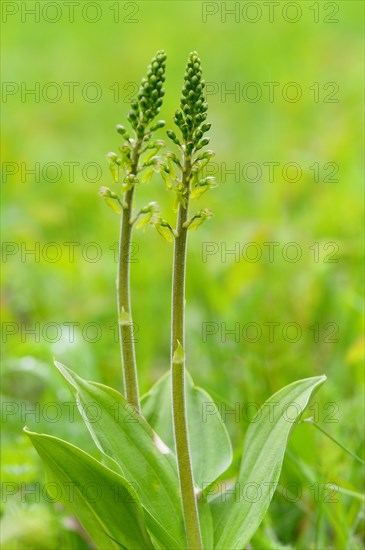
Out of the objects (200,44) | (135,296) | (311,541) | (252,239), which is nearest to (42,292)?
(135,296)

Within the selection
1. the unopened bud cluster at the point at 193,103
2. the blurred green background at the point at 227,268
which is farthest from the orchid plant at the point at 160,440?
the blurred green background at the point at 227,268

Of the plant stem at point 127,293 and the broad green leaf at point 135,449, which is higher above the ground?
the plant stem at point 127,293

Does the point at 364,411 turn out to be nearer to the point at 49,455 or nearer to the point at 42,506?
the point at 42,506

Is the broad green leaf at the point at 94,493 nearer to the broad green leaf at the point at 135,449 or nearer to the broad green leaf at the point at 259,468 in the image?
the broad green leaf at the point at 135,449

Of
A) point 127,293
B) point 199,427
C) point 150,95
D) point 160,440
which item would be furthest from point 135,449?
point 150,95

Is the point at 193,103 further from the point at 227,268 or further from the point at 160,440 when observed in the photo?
the point at 227,268

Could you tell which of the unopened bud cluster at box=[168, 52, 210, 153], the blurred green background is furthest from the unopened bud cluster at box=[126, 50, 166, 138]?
the blurred green background

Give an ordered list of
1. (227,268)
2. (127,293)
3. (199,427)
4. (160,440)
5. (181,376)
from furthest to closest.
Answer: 1. (227,268)
2. (199,427)
3. (160,440)
4. (127,293)
5. (181,376)
